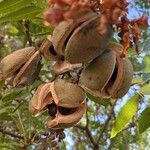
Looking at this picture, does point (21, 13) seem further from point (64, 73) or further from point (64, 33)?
point (64, 33)

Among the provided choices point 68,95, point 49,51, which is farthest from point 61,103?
point 49,51

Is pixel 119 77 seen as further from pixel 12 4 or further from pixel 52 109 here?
pixel 12 4

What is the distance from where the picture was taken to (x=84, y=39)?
5.22ft

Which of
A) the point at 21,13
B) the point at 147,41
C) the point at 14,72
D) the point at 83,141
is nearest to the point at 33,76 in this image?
the point at 14,72

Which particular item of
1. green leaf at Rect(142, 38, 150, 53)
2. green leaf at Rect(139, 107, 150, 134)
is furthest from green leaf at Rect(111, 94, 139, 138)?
green leaf at Rect(142, 38, 150, 53)

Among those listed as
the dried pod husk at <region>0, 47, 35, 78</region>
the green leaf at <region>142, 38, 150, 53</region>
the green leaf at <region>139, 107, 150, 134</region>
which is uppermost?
the dried pod husk at <region>0, 47, 35, 78</region>

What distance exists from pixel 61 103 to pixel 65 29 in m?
0.32

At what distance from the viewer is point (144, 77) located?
271 centimetres

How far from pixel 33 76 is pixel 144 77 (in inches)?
30.7

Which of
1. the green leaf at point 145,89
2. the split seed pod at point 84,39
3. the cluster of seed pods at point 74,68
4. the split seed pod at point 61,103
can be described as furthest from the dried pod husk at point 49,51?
the green leaf at point 145,89

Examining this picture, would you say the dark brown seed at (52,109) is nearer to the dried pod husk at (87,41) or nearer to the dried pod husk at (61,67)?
the dried pod husk at (61,67)

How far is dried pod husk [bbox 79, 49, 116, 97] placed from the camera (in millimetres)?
1704

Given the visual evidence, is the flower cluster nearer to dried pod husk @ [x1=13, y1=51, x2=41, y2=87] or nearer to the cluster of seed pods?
the cluster of seed pods

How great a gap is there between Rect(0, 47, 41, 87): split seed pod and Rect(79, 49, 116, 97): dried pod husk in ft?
1.30
